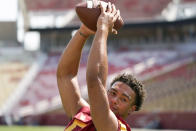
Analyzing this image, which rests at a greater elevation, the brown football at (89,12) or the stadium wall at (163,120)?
the brown football at (89,12)

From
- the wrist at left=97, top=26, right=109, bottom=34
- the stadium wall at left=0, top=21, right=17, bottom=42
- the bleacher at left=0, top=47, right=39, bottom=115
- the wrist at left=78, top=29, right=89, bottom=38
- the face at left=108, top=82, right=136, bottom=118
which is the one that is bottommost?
the bleacher at left=0, top=47, right=39, bottom=115

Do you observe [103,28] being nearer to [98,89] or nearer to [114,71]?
[98,89]

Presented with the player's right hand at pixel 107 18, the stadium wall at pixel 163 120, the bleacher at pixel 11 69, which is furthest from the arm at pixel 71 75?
the bleacher at pixel 11 69

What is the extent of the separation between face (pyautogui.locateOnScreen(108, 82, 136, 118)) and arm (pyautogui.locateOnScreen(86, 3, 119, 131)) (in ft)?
0.89

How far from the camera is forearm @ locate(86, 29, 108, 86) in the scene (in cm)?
245

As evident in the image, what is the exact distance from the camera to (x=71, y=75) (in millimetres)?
3168

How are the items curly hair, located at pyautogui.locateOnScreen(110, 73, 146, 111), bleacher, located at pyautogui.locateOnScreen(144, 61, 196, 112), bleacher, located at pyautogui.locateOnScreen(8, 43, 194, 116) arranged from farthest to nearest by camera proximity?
1. bleacher, located at pyautogui.locateOnScreen(8, 43, 194, 116)
2. bleacher, located at pyautogui.locateOnScreen(144, 61, 196, 112)
3. curly hair, located at pyautogui.locateOnScreen(110, 73, 146, 111)

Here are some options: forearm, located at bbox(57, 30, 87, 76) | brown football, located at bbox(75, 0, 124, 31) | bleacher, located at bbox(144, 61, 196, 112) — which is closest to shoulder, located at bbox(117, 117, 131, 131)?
forearm, located at bbox(57, 30, 87, 76)

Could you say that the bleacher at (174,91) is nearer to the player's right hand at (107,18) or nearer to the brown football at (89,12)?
the brown football at (89,12)

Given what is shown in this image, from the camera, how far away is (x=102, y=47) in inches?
97.2

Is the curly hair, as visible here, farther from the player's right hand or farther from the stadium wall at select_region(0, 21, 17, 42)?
the stadium wall at select_region(0, 21, 17, 42)

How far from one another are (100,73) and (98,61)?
7 centimetres

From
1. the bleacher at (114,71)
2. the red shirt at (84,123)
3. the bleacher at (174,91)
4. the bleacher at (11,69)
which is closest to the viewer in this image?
the red shirt at (84,123)

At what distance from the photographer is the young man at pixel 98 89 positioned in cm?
247
